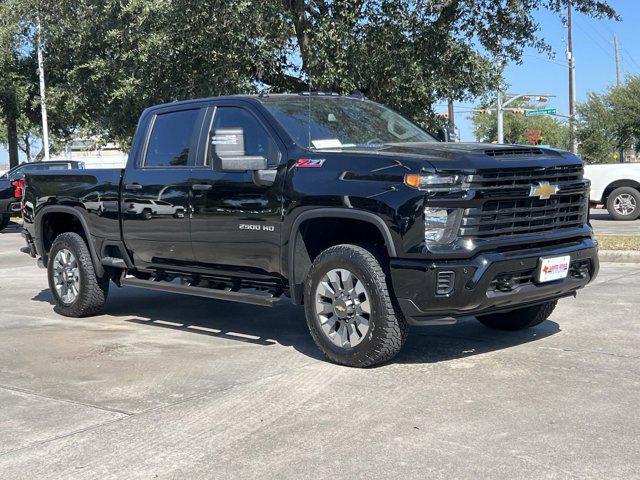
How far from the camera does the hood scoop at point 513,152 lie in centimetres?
564

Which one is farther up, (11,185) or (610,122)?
(610,122)

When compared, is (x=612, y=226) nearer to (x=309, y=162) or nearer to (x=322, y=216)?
(x=309, y=162)

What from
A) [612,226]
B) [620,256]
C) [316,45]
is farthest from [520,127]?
[620,256]

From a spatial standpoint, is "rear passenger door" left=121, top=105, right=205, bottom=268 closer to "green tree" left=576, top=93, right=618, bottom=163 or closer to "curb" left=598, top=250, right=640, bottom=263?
"curb" left=598, top=250, right=640, bottom=263

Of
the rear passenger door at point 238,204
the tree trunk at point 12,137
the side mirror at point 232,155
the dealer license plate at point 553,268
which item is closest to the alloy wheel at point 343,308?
the rear passenger door at point 238,204

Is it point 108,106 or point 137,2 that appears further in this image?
point 108,106

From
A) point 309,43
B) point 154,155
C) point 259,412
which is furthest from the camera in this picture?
point 309,43

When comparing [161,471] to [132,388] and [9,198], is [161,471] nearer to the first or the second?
[132,388]

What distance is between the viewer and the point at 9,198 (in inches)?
846

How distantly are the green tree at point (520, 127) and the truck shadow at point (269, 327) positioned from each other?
220 feet

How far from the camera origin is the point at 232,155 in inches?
249

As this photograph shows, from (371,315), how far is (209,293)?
172 centimetres

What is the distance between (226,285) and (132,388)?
1672 mm

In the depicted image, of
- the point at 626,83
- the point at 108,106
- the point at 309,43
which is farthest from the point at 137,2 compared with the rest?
the point at 626,83
